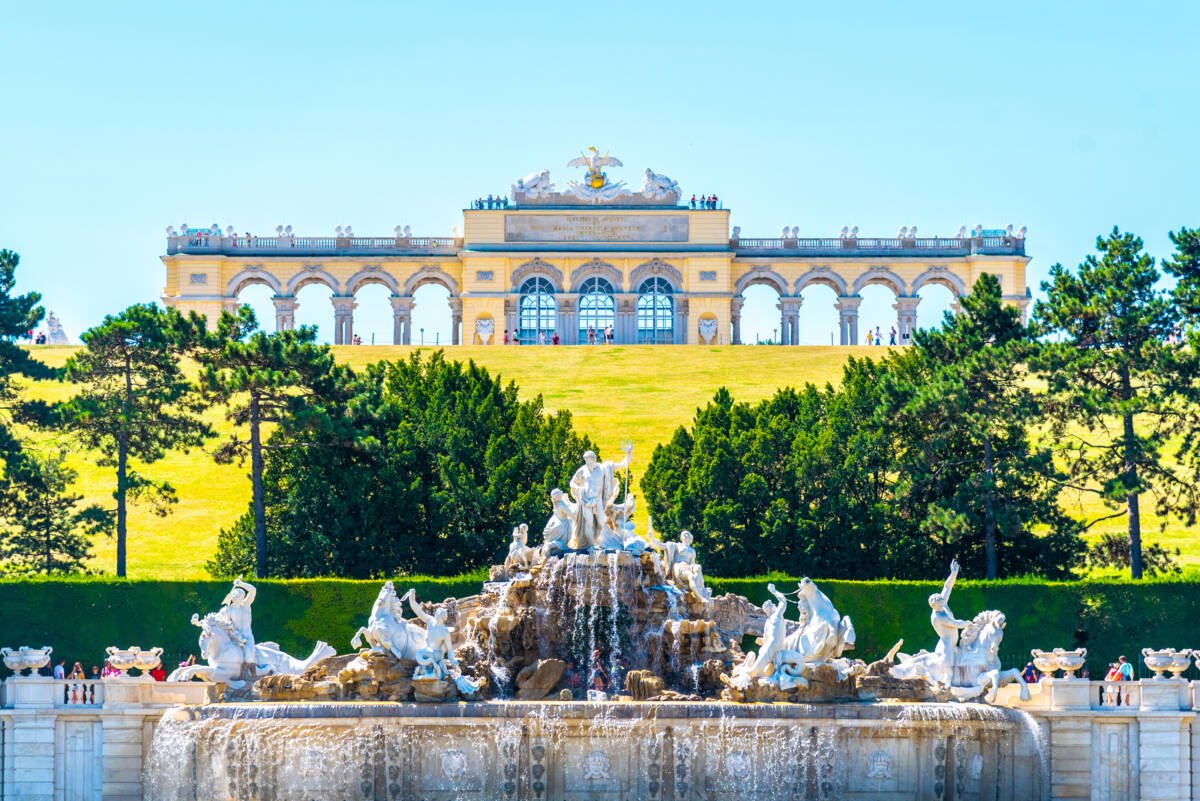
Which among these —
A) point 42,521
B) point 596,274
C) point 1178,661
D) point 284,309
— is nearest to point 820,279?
point 596,274

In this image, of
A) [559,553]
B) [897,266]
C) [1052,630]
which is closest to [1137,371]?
[1052,630]

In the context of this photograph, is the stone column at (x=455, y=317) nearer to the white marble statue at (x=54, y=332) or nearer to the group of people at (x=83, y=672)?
the white marble statue at (x=54, y=332)

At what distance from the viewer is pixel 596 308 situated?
97.4 metres

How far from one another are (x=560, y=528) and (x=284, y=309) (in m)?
53.9

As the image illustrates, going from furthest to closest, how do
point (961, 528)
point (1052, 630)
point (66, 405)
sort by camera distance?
point (66, 405) < point (961, 528) < point (1052, 630)

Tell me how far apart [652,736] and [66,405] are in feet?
75.7

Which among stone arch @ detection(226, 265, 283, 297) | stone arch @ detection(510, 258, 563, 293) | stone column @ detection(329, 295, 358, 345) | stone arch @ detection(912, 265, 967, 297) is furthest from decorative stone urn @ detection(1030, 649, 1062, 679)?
stone arch @ detection(226, 265, 283, 297)

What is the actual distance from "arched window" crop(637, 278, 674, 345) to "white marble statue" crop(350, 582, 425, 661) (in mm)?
55900

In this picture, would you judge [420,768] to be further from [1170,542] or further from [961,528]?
[1170,542]

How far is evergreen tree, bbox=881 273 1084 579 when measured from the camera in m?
54.8

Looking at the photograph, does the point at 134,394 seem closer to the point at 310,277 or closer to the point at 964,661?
the point at 964,661

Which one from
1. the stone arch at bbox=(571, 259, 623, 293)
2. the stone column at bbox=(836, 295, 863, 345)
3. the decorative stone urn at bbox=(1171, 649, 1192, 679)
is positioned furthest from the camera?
the stone column at bbox=(836, 295, 863, 345)

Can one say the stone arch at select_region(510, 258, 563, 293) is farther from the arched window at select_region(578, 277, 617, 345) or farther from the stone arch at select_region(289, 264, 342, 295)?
the stone arch at select_region(289, 264, 342, 295)

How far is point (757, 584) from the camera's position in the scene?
51.0m
